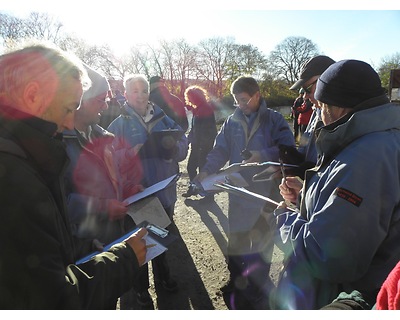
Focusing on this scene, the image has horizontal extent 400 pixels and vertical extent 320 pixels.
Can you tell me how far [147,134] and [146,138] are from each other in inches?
1.8

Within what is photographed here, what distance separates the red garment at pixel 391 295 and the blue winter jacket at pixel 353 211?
50 cm

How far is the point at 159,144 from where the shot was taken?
10.3ft

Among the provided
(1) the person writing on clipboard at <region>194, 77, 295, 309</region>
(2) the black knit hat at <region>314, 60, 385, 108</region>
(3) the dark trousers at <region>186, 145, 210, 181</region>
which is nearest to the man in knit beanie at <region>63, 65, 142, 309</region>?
(1) the person writing on clipboard at <region>194, 77, 295, 309</region>

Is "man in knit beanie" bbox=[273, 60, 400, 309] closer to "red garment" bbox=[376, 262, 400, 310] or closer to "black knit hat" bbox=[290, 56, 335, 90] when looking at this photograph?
"red garment" bbox=[376, 262, 400, 310]

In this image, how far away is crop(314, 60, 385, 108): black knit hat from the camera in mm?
1450

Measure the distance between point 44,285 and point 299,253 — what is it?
1.11 m

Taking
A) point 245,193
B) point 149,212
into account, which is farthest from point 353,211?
point 149,212

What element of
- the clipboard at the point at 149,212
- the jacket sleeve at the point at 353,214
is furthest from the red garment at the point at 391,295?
the clipboard at the point at 149,212

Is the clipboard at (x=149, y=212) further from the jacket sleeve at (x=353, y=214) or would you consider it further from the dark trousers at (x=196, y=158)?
the dark trousers at (x=196, y=158)

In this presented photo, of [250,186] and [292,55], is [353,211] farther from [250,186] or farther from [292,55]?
[292,55]

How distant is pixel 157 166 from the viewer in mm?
3223

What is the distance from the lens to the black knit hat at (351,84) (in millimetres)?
1450
